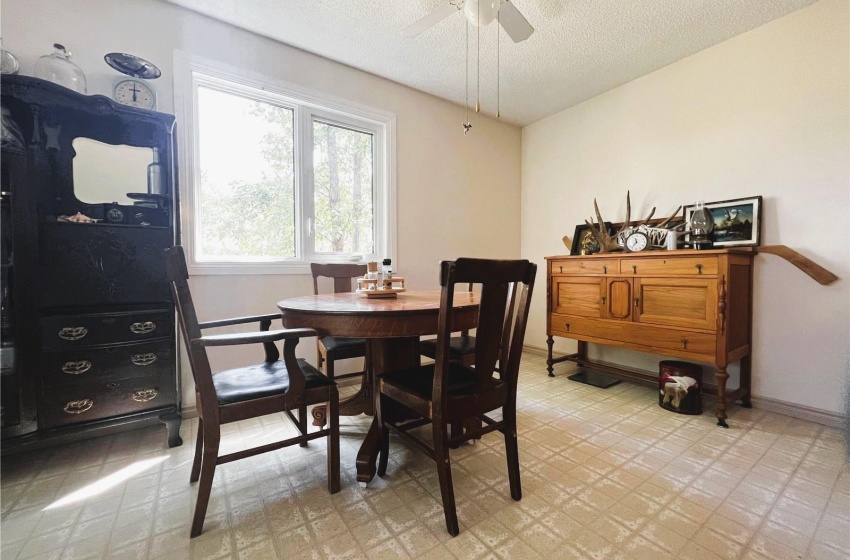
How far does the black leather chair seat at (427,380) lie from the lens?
1.36 meters

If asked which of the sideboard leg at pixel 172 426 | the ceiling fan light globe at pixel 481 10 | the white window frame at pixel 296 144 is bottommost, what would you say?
the sideboard leg at pixel 172 426

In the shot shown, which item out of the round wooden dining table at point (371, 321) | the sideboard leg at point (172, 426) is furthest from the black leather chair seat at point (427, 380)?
the sideboard leg at point (172, 426)

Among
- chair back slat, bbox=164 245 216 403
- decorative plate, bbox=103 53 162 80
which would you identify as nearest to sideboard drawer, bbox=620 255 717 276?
chair back slat, bbox=164 245 216 403

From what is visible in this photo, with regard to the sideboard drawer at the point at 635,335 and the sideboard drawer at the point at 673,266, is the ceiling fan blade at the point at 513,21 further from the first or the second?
the sideboard drawer at the point at 635,335

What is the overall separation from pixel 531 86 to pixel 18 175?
3556 millimetres

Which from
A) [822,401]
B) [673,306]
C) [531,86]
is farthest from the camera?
[531,86]

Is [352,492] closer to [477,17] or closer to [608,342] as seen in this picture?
[608,342]

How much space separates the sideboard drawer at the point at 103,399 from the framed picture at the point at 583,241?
347 centimetres

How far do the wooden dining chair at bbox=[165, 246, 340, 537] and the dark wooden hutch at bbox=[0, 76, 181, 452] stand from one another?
0.67 m

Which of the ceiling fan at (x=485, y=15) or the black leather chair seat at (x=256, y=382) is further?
the ceiling fan at (x=485, y=15)

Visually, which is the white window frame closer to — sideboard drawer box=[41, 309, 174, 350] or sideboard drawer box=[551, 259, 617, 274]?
sideboard drawer box=[41, 309, 174, 350]

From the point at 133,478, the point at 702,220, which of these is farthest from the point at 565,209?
the point at 133,478

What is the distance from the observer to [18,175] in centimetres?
159

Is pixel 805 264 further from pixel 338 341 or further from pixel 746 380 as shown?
pixel 338 341
